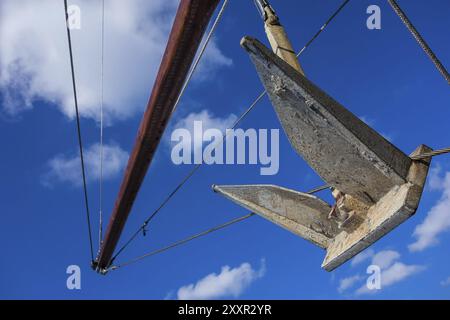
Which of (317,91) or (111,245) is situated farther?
(111,245)

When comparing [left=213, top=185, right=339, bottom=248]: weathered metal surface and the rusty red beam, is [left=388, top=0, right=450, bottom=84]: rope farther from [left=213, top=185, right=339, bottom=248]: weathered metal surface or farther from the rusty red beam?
[left=213, top=185, right=339, bottom=248]: weathered metal surface

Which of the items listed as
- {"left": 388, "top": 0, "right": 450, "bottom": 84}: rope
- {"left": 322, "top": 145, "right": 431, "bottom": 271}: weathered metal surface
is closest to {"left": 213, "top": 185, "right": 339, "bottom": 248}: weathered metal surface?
{"left": 322, "top": 145, "right": 431, "bottom": 271}: weathered metal surface

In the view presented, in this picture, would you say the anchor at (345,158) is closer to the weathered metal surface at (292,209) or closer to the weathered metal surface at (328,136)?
the weathered metal surface at (328,136)

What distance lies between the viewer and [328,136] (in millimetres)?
3207

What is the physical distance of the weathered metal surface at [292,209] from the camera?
4.05 meters

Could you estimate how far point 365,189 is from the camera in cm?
346

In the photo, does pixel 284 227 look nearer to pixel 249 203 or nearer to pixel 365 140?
pixel 249 203

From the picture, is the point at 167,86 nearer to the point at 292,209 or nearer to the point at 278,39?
the point at 278,39

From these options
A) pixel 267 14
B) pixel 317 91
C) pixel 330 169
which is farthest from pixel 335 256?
pixel 267 14

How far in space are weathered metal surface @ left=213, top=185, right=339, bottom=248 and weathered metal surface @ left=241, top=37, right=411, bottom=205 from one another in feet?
2.18

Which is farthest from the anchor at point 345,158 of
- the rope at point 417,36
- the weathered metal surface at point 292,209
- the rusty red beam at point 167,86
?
the rusty red beam at point 167,86

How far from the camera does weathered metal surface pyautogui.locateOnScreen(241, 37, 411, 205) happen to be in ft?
9.86

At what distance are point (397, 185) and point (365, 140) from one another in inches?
18.7

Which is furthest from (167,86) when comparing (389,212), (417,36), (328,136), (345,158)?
(389,212)
